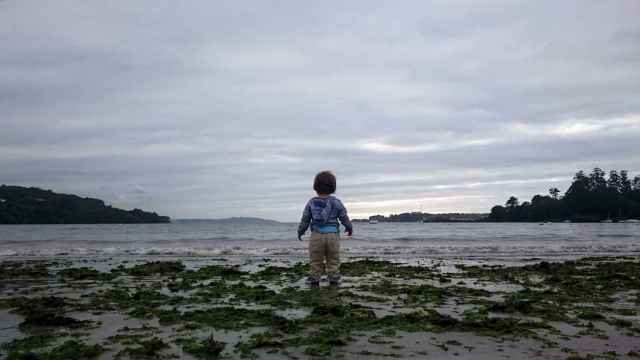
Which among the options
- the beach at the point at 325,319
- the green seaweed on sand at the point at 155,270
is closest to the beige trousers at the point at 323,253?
the beach at the point at 325,319

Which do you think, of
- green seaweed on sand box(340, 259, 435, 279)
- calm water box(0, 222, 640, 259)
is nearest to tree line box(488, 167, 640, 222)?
calm water box(0, 222, 640, 259)

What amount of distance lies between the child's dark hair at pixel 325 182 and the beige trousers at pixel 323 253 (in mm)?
865

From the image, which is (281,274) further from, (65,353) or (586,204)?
(586,204)

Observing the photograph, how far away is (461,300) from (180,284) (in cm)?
549

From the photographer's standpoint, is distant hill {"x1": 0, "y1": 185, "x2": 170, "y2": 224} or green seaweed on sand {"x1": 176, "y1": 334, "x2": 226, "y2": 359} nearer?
green seaweed on sand {"x1": 176, "y1": 334, "x2": 226, "y2": 359}

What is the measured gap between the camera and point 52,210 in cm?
13562

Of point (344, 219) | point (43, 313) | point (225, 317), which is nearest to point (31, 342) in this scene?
point (43, 313)

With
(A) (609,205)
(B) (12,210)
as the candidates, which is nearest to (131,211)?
(B) (12,210)

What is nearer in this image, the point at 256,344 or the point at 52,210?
the point at 256,344

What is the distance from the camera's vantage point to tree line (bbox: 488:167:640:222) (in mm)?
143500

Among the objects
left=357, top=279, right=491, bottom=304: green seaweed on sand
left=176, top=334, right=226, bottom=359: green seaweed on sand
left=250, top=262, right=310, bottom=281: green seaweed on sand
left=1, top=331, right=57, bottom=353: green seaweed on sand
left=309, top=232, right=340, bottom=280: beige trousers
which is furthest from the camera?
left=250, top=262, right=310, bottom=281: green seaweed on sand

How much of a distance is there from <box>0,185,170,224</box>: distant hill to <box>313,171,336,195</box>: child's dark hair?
458 ft

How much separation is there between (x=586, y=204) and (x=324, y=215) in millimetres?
151204

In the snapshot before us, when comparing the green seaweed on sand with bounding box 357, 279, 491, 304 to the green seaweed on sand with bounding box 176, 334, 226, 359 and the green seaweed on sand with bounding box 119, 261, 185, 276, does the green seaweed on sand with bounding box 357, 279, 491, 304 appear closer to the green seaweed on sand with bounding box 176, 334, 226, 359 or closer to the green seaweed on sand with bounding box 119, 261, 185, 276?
the green seaweed on sand with bounding box 176, 334, 226, 359
